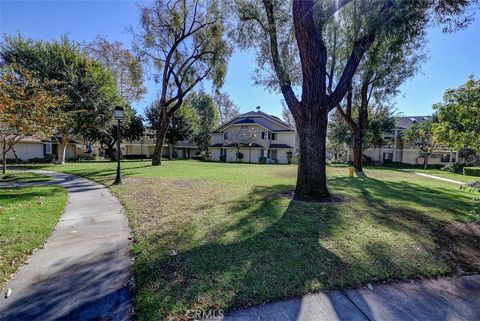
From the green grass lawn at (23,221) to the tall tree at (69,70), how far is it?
12761 mm

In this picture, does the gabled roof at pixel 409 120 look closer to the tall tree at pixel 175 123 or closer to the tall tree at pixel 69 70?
the tall tree at pixel 175 123

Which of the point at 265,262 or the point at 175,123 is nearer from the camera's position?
the point at 265,262

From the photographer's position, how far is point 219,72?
878 inches

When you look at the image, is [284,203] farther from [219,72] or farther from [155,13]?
[155,13]

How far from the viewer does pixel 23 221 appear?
5539 mm

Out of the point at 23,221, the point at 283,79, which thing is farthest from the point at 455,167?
the point at 23,221

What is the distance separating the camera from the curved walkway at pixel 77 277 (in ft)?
9.02

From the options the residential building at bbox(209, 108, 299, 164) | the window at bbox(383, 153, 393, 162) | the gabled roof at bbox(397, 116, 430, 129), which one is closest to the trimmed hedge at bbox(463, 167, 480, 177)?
the residential building at bbox(209, 108, 299, 164)

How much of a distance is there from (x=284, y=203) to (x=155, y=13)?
18.9 m

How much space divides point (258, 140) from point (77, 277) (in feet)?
115

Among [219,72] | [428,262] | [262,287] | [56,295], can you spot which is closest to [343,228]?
[428,262]

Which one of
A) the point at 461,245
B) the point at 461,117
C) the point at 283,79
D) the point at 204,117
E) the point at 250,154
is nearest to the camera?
the point at 461,245

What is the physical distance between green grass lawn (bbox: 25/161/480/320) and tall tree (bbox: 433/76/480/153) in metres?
1.94
